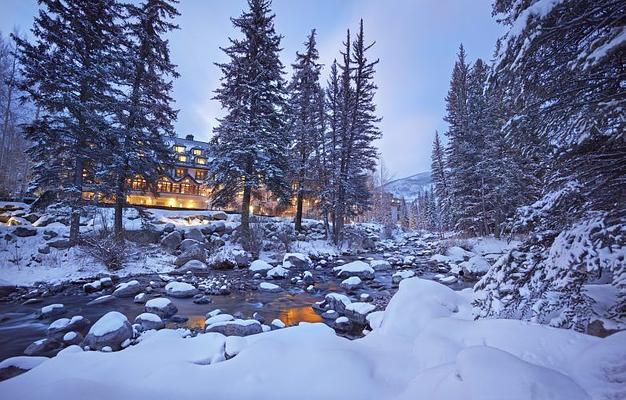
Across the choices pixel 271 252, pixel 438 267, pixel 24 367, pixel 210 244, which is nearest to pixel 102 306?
pixel 24 367

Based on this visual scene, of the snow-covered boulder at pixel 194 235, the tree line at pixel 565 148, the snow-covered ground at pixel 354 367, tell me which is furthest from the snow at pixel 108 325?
the snow-covered boulder at pixel 194 235

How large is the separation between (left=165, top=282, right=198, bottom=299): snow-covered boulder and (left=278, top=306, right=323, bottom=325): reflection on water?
3.57m

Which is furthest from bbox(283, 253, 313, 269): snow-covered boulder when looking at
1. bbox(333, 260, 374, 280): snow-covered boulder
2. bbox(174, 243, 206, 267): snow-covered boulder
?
bbox(174, 243, 206, 267): snow-covered boulder

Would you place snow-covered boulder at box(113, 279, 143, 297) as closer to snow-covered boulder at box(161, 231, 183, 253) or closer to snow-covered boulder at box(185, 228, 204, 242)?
snow-covered boulder at box(161, 231, 183, 253)

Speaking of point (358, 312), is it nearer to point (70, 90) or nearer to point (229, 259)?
point (229, 259)

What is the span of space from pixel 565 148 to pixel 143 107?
18.3 metres

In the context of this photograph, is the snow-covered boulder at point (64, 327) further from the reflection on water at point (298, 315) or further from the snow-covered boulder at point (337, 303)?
the snow-covered boulder at point (337, 303)

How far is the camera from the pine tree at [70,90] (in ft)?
40.1

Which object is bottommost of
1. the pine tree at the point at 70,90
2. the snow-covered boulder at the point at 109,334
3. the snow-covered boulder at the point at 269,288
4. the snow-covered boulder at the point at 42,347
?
the snow-covered boulder at the point at 269,288

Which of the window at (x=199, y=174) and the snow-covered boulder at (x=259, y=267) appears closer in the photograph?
the snow-covered boulder at (x=259, y=267)

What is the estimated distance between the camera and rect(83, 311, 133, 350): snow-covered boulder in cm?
490

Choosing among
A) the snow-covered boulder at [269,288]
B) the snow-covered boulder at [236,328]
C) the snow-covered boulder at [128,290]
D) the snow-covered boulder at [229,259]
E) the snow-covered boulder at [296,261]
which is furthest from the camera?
the snow-covered boulder at [296,261]

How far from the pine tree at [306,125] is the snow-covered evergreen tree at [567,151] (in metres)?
19.4

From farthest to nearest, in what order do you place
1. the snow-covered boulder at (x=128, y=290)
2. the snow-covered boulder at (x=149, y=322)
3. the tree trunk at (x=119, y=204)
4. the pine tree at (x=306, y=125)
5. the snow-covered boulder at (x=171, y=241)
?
the pine tree at (x=306, y=125), the snow-covered boulder at (x=171, y=241), the tree trunk at (x=119, y=204), the snow-covered boulder at (x=128, y=290), the snow-covered boulder at (x=149, y=322)
